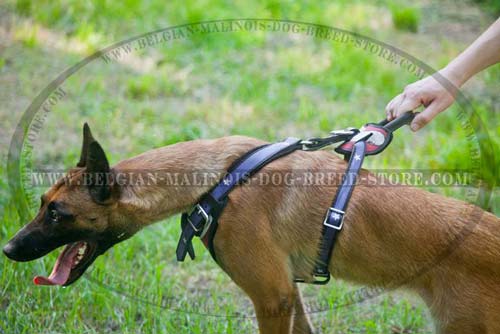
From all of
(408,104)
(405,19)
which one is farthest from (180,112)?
(408,104)

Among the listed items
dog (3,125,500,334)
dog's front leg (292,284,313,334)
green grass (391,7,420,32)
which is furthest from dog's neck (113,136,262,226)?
green grass (391,7,420,32)

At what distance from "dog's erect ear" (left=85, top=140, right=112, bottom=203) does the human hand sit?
4.95 ft

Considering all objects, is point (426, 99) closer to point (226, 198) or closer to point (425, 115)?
point (425, 115)

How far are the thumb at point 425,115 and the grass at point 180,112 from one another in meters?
0.89

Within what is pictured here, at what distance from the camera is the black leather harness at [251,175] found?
3.12 m

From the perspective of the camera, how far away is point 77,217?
307cm

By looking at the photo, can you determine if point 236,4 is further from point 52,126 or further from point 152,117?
point 52,126

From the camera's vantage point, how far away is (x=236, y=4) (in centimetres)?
809

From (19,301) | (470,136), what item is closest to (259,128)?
(470,136)

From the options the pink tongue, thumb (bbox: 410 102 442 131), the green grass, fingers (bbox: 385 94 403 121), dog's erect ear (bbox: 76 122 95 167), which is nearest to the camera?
dog's erect ear (bbox: 76 122 95 167)

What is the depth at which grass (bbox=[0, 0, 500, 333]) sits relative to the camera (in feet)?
13.2

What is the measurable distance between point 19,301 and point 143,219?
1213 mm

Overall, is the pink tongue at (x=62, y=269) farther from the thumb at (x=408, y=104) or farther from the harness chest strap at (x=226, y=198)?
the thumb at (x=408, y=104)

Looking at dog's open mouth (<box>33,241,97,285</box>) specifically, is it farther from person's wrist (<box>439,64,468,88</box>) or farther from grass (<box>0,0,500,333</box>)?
person's wrist (<box>439,64,468,88</box>)
